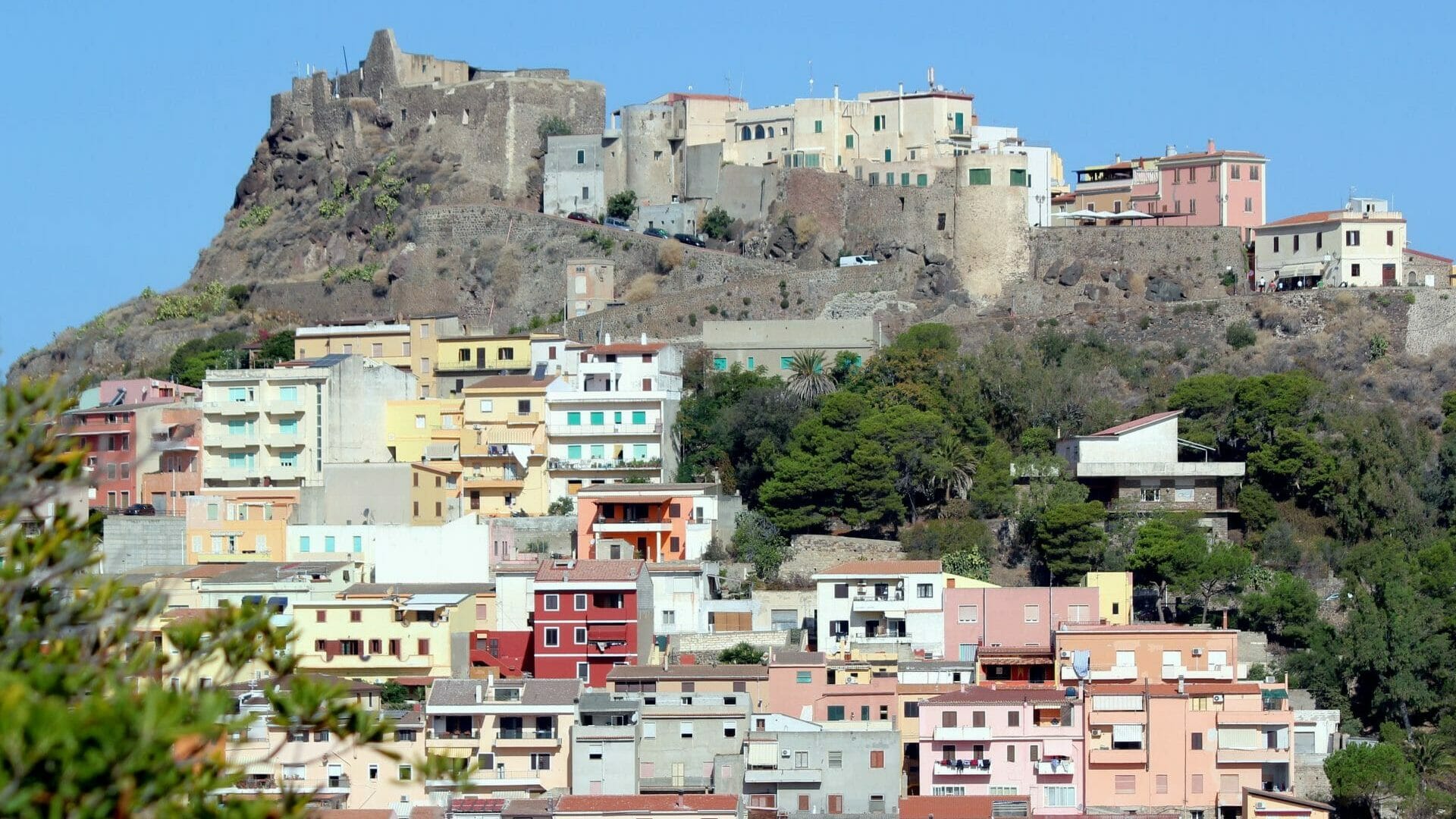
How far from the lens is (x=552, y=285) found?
220 feet

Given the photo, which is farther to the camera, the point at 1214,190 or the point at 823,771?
the point at 1214,190

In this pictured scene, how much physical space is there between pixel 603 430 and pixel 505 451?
2.18 meters

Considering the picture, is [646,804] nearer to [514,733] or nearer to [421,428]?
[514,733]

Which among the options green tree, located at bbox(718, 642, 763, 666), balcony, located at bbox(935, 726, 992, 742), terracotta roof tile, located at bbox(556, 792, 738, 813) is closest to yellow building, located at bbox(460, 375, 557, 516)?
green tree, located at bbox(718, 642, 763, 666)

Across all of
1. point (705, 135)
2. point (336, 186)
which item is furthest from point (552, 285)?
point (336, 186)

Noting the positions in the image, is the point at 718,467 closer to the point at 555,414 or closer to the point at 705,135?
the point at 555,414

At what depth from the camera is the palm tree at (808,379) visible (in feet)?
177

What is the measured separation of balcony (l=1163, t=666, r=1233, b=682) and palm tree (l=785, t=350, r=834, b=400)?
44.8 ft

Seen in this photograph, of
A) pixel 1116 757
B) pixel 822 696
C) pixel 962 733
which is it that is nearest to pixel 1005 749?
pixel 962 733

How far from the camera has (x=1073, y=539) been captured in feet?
154

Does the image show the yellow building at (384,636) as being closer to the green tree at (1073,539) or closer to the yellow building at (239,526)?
the yellow building at (239,526)

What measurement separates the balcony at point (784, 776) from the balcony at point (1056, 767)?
13.0 feet

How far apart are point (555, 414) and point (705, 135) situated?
18.6 meters

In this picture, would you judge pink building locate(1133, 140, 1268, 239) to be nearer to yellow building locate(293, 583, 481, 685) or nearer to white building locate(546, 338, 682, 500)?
white building locate(546, 338, 682, 500)
